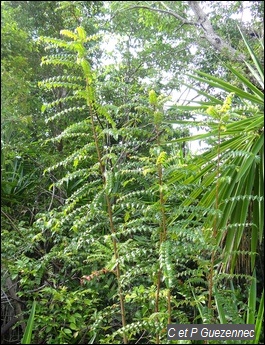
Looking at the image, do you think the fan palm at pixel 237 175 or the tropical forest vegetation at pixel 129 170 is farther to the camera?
the fan palm at pixel 237 175

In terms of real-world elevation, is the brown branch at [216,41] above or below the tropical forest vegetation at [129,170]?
above

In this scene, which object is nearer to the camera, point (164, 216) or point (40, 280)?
point (164, 216)

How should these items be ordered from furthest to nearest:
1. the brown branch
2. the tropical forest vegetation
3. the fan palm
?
the brown branch
the fan palm
the tropical forest vegetation

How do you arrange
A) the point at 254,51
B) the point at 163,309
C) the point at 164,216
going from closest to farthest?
the point at 164,216 < the point at 163,309 < the point at 254,51

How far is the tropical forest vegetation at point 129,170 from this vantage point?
1.63 metres

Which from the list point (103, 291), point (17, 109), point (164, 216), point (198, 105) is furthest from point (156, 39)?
point (103, 291)

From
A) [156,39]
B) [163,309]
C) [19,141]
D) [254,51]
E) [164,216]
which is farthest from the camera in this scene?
[156,39]

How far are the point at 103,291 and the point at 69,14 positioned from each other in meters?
1.28

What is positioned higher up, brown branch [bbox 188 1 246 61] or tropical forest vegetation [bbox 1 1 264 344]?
brown branch [bbox 188 1 246 61]

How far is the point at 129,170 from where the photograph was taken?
1.61 metres

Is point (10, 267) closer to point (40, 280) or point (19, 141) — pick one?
point (40, 280)

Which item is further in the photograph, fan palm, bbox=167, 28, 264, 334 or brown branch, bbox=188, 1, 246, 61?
brown branch, bbox=188, 1, 246, 61

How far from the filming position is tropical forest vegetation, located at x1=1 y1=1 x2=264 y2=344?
1.63m

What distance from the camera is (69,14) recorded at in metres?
1.86
